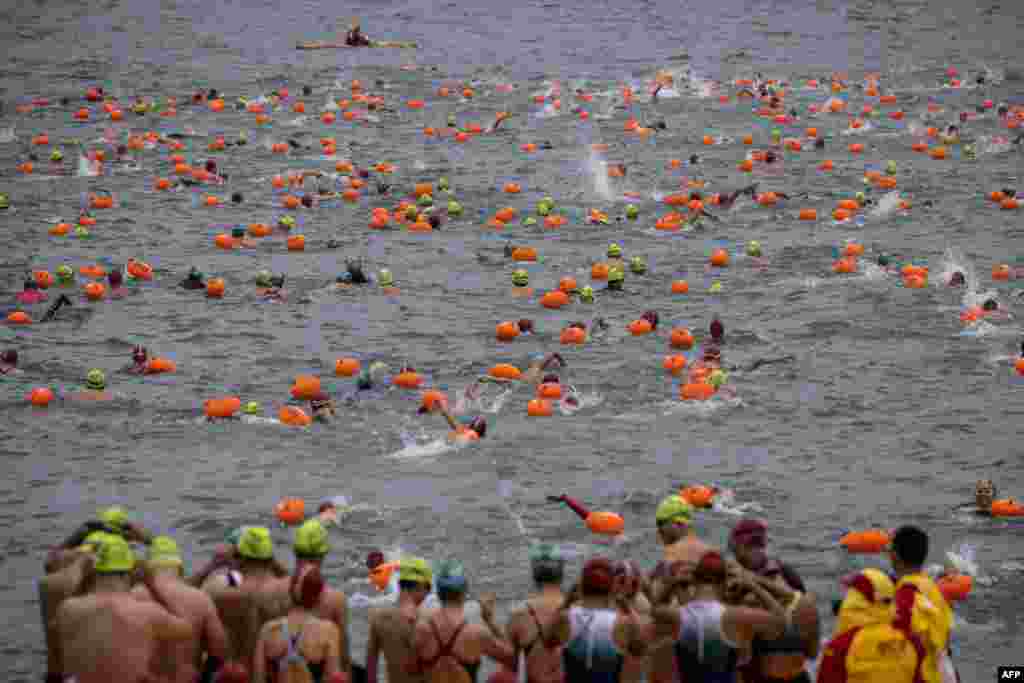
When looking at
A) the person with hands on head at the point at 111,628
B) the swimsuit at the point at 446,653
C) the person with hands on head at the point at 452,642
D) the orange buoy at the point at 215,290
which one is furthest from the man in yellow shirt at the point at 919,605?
the orange buoy at the point at 215,290

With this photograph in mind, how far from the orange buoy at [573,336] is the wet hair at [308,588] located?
15409 mm

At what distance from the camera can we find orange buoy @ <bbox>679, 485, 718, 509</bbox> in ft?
60.0

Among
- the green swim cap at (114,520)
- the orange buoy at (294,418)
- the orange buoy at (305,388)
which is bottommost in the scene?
the orange buoy at (294,418)

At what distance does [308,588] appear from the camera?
924 cm

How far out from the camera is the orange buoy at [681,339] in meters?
24.4

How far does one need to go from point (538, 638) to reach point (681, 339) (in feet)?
49.9

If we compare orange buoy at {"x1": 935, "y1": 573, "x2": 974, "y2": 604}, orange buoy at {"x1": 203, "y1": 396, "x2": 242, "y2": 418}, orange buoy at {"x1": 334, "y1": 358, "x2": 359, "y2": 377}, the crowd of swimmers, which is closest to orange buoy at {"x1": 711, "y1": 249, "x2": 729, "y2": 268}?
orange buoy at {"x1": 334, "y1": 358, "x2": 359, "y2": 377}

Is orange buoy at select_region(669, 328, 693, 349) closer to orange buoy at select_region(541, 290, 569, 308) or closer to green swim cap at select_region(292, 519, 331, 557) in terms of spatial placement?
orange buoy at select_region(541, 290, 569, 308)

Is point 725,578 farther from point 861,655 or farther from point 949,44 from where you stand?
point 949,44

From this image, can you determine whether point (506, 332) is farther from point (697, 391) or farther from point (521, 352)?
point (697, 391)

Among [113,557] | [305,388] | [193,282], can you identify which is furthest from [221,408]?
[113,557]

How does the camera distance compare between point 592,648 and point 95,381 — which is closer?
point 592,648

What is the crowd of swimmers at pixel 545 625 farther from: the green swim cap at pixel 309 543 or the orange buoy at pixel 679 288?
the orange buoy at pixel 679 288

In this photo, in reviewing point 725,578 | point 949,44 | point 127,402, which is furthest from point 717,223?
point 949,44
